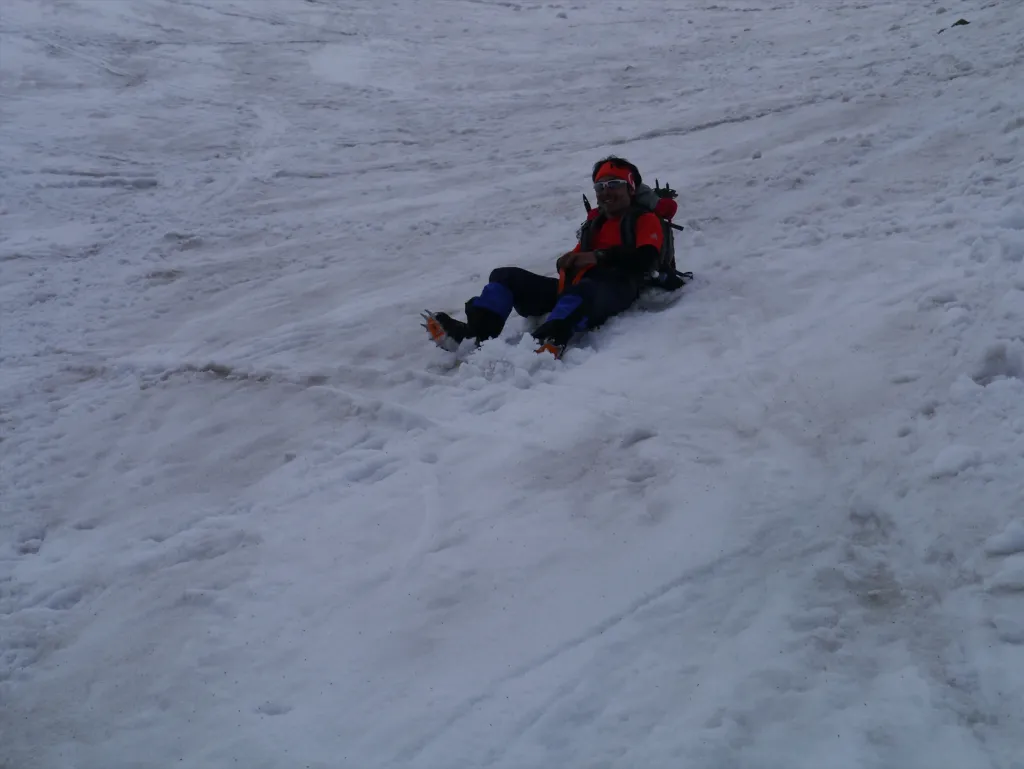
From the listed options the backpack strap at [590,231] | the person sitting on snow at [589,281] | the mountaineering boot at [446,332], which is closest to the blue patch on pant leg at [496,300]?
the person sitting on snow at [589,281]

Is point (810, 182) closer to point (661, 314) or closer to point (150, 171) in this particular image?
point (661, 314)

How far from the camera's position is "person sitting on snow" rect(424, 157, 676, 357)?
14.3ft

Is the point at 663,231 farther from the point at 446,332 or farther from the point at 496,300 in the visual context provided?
the point at 446,332


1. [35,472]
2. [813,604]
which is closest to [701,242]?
[813,604]

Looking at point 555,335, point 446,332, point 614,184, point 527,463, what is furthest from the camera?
point 614,184

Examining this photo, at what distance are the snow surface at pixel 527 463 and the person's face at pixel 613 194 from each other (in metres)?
0.67

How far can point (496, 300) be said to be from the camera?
442 cm

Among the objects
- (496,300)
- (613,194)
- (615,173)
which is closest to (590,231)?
(613,194)

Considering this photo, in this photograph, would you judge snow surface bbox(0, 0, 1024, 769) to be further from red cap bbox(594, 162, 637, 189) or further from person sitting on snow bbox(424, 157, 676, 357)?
red cap bbox(594, 162, 637, 189)

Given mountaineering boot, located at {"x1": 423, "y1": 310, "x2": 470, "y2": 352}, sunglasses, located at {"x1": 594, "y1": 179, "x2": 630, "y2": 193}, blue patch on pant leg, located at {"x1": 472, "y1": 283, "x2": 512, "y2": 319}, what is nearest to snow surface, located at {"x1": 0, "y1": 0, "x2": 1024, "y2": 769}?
mountaineering boot, located at {"x1": 423, "y1": 310, "x2": 470, "y2": 352}

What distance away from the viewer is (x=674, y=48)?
1033 cm

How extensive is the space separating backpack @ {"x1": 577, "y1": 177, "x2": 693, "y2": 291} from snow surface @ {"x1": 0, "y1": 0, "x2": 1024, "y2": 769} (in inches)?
6.3

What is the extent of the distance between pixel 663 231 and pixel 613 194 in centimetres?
39

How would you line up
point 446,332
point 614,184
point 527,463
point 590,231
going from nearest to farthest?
1. point 527,463
2. point 446,332
3. point 614,184
4. point 590,231
